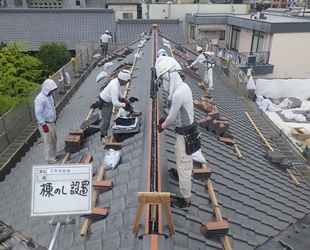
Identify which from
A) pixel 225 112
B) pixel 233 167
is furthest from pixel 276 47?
pixel 233 167

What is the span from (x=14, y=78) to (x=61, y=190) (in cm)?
1104

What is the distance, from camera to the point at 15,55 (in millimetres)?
14578

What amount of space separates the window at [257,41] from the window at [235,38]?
3.48 metres

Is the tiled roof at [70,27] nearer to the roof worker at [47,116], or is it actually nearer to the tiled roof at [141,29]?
the tiled roof at [141,29]

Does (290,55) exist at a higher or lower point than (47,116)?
lower

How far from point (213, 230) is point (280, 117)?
1632cm

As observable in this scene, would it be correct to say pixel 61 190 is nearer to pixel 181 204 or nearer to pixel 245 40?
pixel 181 204

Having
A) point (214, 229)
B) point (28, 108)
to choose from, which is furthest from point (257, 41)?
point (214, 229)

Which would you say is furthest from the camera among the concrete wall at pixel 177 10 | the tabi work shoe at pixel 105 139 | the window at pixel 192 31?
the concrete wall at pixel 177 10

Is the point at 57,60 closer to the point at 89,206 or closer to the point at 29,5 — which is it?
the point at 89,206

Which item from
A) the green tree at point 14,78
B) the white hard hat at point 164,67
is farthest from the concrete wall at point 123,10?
the white hard hat at point 164,67

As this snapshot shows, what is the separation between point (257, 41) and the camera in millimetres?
26250

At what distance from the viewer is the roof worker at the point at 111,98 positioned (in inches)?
294

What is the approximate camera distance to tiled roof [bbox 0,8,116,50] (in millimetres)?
27516
